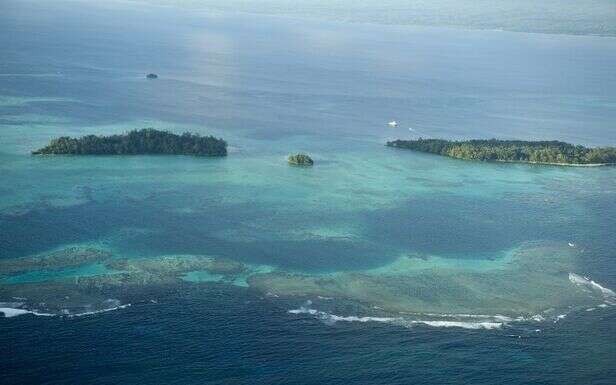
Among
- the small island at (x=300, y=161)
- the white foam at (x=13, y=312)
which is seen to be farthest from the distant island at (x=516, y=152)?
the white foam at (x=13, y=312)

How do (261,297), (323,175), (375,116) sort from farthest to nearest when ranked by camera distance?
(375,116), (323,175), (261,297)

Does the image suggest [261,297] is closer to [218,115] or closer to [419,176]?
[419,176]

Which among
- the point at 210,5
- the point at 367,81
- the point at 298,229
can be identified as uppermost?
the point at 210,5

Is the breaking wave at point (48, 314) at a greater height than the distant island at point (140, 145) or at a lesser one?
lesser

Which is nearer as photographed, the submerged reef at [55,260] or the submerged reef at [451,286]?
the submerged reef at [451,286]

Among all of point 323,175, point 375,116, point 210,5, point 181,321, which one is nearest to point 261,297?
point 181,321

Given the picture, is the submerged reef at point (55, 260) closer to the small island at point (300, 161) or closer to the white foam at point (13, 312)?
the white foam at point (13, 312)

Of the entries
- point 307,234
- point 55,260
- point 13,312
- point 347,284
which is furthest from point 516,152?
point 13,312
